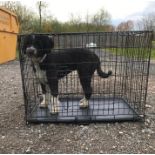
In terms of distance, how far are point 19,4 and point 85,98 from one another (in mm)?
11631

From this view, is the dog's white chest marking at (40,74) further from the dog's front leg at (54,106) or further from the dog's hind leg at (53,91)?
the dog's front leg at (54,106)

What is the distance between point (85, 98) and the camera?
366 centimetres

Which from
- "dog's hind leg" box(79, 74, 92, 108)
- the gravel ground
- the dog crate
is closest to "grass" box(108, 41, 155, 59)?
the dog crate

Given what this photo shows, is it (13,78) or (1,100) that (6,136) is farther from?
(13,78)

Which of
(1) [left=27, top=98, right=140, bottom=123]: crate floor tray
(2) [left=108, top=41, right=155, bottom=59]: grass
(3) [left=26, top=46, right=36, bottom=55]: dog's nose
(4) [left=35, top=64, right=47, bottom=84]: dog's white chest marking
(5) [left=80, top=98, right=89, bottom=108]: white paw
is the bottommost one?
(1) [left=27, top=98, right=140, bottom=123]: crate floor tray

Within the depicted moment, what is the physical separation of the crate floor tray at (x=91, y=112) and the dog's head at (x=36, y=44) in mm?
795

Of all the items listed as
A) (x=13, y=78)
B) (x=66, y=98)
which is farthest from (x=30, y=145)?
(x=13, y=78)

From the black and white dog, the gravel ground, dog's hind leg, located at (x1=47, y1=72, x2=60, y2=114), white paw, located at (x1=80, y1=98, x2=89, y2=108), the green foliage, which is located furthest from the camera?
the green foliage

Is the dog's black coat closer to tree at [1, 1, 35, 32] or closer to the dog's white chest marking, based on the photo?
the dog's white chest marking

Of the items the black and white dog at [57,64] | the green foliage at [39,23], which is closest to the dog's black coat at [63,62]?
the black and white dog at [57,64]

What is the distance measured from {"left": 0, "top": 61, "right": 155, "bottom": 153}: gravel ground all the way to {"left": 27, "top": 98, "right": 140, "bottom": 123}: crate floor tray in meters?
0.09

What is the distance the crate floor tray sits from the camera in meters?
3.26

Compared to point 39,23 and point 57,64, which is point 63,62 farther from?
point 39,23

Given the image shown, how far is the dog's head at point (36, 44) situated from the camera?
3.04 meters
